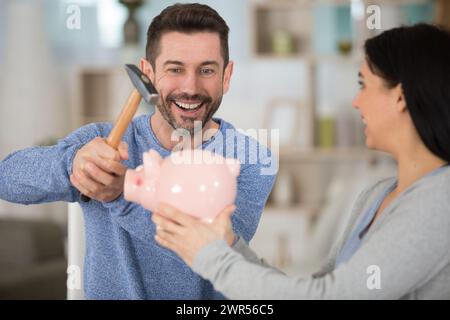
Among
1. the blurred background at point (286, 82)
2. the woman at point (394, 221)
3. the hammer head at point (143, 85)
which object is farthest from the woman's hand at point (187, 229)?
the blurred background at point (286, 82)

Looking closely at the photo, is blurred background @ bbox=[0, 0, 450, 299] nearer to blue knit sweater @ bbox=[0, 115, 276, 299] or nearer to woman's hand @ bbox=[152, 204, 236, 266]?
blue knit sweater @ bbox=[0, 115, 276, 299]

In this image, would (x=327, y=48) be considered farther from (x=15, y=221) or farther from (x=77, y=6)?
(x=77, y=6)

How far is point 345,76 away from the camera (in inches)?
123

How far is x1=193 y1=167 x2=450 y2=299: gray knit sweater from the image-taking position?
671 millimetres

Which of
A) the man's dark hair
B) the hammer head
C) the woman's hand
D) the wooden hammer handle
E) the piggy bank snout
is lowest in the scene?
the woman's hand

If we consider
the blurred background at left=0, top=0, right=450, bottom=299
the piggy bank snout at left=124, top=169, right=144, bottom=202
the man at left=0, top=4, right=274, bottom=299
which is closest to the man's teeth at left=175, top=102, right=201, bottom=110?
the man at left=0, top=4, right=274, bottom=299

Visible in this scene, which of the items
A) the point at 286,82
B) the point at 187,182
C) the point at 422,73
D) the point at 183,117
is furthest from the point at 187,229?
the point at 286,82

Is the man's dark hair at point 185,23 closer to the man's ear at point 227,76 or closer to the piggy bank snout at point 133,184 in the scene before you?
the man's ear at point 227,76

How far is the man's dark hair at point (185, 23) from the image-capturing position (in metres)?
0.76

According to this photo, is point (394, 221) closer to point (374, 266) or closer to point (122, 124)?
point (374, 266)

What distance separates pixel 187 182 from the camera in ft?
2.20

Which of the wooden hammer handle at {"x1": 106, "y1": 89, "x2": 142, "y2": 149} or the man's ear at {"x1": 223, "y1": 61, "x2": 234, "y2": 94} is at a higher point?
the man's ear at {"x1": 223, "y1": 61, "x2": 234, "y2": 94}

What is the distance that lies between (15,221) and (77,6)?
1758mm

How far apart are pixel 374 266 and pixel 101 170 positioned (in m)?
0.27
